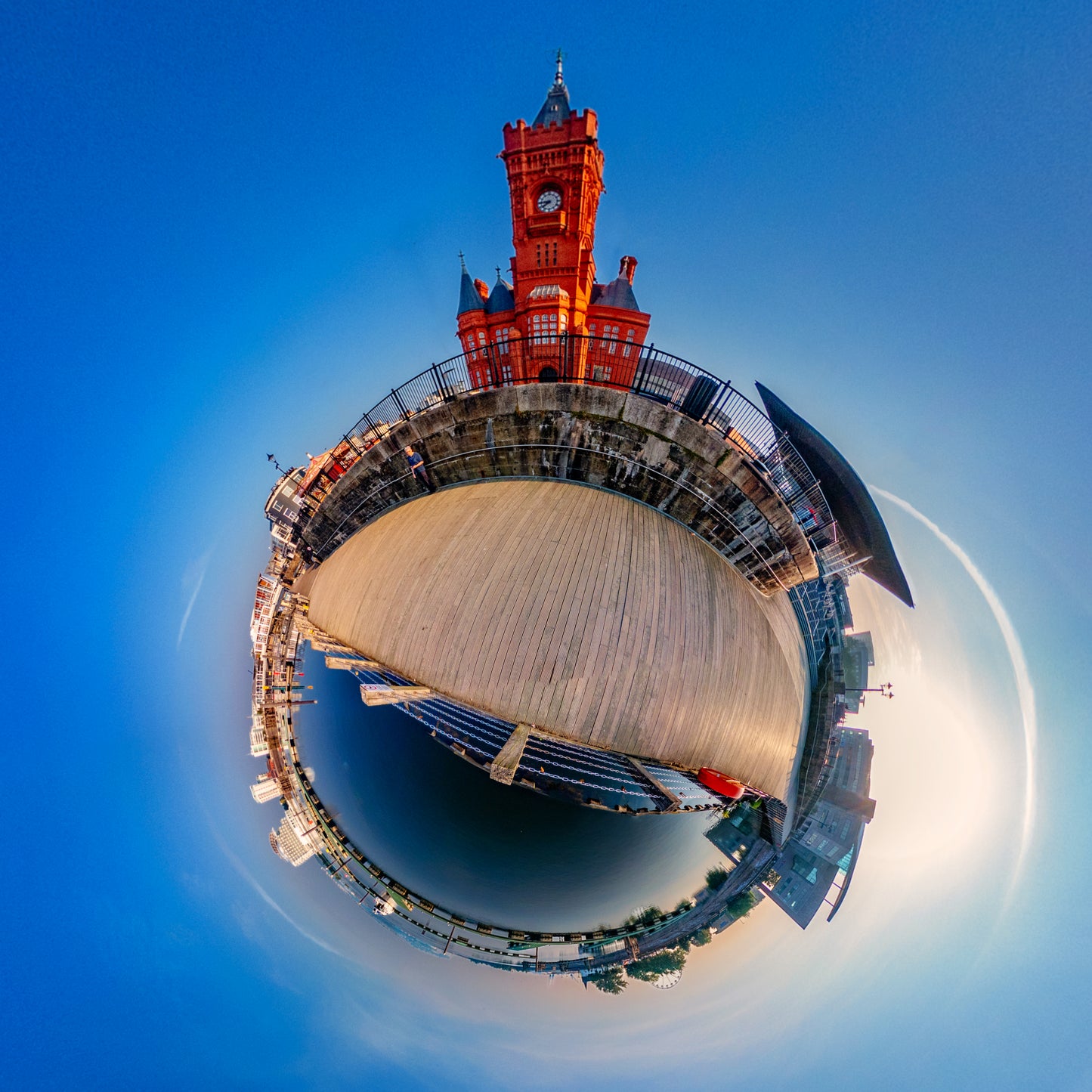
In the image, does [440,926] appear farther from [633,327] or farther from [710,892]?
[633,327]

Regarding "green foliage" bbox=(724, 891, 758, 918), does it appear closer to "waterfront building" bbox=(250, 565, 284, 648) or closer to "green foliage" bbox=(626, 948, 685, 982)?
"green foliage" bbox=(626, 948, 685, 982)

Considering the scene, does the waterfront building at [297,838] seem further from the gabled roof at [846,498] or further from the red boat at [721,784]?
the gabled roof at [846,498]

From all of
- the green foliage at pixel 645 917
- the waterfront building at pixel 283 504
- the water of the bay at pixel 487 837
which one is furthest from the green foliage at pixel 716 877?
the waterfront building at pixel 283 504

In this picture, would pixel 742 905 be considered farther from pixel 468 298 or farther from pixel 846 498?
pixel 468 298

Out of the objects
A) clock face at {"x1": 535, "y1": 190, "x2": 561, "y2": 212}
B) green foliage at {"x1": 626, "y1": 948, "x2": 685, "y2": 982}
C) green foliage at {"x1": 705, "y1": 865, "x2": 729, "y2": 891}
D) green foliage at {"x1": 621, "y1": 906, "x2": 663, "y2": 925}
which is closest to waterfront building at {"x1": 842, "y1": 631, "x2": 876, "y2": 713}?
green foliage at {"x1": 705, "y1": 865, "x2": 729, "y2": 891}

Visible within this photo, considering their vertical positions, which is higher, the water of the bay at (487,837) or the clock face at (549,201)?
the clock face at (549,201)

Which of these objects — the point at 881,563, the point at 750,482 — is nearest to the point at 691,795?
the point at 750,482

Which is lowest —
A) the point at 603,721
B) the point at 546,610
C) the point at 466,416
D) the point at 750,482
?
the point at 603,721
